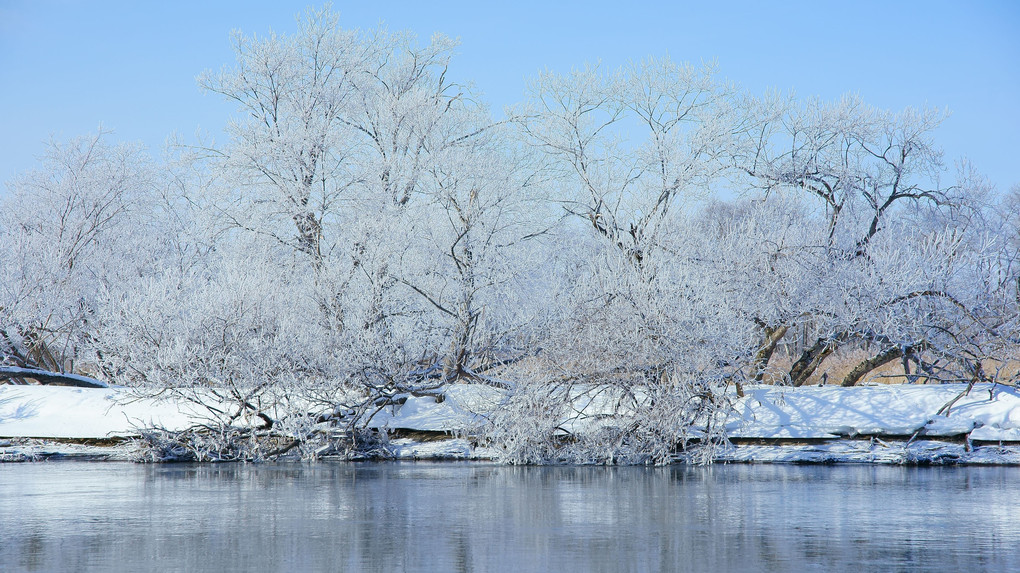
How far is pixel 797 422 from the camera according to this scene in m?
17.6

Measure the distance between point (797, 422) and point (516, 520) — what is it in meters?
9.50

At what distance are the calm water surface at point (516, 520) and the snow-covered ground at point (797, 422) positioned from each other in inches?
53.8

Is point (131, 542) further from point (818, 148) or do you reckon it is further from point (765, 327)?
point (818, 148)

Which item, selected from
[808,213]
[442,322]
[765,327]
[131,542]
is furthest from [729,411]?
[131,542]

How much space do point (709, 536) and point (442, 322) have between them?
12.4 meters

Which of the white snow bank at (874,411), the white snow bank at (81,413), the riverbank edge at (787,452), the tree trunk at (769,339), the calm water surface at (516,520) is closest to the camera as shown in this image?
the calm water surface at (516,520)

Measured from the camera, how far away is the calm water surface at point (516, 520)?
731 centimetres

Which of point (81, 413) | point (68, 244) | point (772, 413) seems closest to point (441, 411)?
point (772, 413)

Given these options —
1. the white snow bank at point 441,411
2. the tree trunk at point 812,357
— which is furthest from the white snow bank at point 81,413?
the tree trunk at point 812,357

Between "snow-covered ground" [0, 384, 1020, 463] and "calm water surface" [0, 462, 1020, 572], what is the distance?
53.8 inches

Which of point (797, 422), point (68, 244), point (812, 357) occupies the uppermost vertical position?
point (68, 244)

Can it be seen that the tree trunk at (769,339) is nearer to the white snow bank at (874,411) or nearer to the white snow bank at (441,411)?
the white snow bank at (874,411)

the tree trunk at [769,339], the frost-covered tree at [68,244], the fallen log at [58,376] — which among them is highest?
the frost-covered tree at [68,244]

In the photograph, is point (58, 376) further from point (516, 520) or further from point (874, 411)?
point (874, 411)
